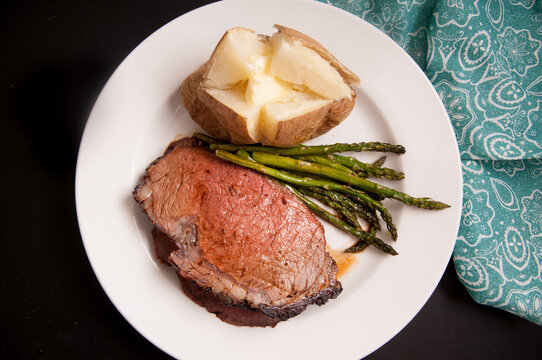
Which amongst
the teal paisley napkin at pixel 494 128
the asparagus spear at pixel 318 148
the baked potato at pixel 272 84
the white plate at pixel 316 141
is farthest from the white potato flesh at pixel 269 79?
the teal paisley napkin at pixel 494 128

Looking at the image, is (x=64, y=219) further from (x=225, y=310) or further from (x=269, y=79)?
(x=269, y=79)

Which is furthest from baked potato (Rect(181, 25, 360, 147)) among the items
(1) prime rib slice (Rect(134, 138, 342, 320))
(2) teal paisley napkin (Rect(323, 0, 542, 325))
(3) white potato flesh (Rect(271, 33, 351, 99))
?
(2) teal paisley napkin (Rect(323, 0, 542, 325))

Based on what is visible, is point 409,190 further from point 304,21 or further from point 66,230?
point 66,230

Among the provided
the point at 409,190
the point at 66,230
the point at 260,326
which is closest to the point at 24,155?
the point at 66,230

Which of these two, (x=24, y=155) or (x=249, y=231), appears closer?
(x=249, y=231)

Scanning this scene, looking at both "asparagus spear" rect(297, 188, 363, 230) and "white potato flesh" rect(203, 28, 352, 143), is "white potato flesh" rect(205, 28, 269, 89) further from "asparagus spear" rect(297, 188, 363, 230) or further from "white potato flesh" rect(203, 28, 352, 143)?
"asparagus spear" rect(297, 188, 363, 230)

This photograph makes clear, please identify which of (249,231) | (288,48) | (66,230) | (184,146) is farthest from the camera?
(66,230)

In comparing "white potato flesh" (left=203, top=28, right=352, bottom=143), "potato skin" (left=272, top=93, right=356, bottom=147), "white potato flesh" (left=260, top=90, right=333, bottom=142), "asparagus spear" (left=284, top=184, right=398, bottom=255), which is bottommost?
"asparagus spear" (left=284, top=184, right=398, bottom=255)
